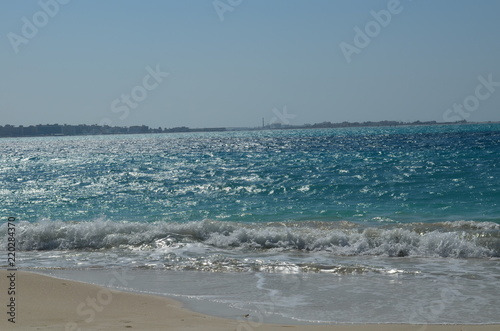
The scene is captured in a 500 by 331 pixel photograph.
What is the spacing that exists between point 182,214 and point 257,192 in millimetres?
4802

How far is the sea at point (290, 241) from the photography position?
7.94 m

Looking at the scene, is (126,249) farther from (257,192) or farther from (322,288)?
(257,192)

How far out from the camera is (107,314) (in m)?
7.08

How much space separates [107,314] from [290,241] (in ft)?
21.9

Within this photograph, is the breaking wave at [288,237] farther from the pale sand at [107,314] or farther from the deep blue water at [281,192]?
the pale sand at [107,314]

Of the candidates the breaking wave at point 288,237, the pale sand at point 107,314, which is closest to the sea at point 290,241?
the breaking wave at point 288,237

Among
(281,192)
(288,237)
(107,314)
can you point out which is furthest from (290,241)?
(281,192)

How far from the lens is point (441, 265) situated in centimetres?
1074

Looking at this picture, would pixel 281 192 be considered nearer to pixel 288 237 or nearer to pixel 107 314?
pixel 288 237

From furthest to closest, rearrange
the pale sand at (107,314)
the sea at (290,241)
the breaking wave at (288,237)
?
the breaking wave at (288,237), the sea at (290,241), the pale sand at (107,314)

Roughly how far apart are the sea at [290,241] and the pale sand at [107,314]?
32cm

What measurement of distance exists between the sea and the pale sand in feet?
1.05

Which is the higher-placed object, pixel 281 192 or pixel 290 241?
pixel 281 192

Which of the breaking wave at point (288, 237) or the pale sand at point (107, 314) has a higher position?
the pale sand at point (107, 314)
